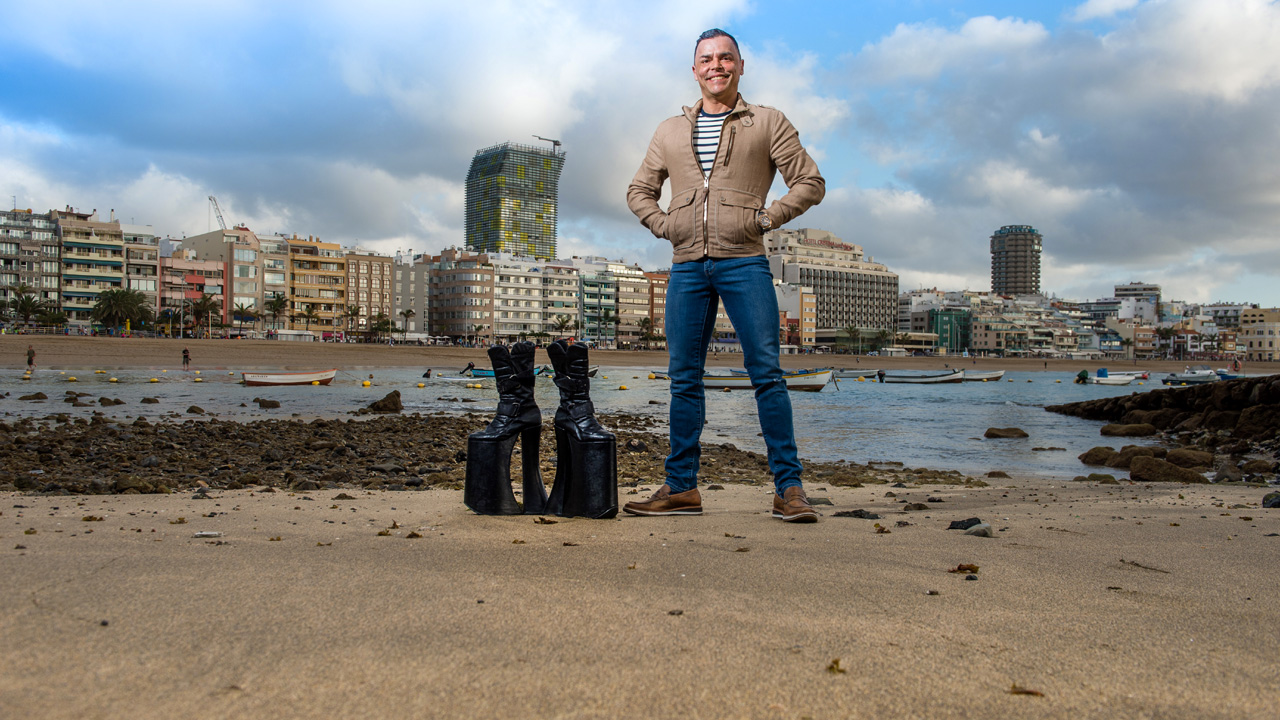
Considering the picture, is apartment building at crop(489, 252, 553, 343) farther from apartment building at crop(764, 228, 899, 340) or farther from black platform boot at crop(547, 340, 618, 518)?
black platform boot at crop(547, 340, 618, 518)

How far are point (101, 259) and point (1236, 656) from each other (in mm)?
114876

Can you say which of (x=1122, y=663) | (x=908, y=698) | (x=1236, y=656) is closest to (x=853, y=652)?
(x=908, y=698)

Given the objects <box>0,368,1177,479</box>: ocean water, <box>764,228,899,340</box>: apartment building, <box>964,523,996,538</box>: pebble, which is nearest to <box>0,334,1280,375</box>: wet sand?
<box>0,368,1177,479</box>: ocean water

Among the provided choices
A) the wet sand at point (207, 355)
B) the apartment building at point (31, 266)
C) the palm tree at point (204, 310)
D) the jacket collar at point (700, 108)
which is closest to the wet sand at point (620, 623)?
the jacket collar at point (700, 108)

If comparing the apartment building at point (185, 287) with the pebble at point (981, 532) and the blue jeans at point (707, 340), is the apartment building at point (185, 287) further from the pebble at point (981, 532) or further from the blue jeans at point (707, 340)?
the pebble at point (981, 532)

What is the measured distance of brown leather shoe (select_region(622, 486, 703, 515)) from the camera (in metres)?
4.08

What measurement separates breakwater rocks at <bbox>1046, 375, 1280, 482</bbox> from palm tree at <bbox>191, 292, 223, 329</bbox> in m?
96.6

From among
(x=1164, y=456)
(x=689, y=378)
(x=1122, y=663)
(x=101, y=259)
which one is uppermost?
(x=101, y=259)

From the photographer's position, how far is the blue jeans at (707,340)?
13.6ft

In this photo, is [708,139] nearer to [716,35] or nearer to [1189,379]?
[716,35]

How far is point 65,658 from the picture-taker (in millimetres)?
1655

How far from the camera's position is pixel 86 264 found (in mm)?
96188

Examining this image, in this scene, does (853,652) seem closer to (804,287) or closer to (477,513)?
(477,513)

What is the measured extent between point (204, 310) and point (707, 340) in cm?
10602
